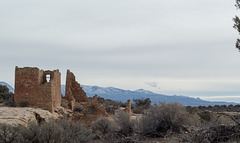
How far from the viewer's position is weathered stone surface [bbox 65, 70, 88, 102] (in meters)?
21.5

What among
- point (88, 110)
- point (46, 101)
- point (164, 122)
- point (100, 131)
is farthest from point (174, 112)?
point (88, 110)

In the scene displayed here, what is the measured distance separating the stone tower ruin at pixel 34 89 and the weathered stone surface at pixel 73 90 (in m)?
4.09

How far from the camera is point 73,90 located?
22391 millimetres

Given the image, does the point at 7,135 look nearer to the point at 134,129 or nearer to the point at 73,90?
the point at 134,129

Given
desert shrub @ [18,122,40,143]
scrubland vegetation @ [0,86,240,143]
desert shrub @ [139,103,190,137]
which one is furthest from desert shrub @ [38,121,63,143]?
desert shrub @ [139,103,190,137]

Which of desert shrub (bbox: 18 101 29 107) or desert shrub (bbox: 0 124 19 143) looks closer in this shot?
desert shrub (bbox: 0 124 19 143)

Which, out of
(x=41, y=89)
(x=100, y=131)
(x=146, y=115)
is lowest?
(x=100, y=131)

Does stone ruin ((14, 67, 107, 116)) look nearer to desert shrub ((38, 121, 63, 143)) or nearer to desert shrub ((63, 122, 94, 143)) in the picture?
desert shrub ((63, 122, 94, 143))

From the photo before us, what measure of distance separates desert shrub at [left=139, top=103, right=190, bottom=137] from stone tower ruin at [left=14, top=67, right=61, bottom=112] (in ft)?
23.8

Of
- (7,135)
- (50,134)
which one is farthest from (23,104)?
(7,135)

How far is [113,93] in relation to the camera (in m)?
136

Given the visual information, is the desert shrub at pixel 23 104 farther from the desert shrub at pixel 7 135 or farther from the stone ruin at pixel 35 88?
the desert shrub at pixel 7 135

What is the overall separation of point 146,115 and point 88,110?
369 inches

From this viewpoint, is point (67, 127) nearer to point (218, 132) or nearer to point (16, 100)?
point (218, 132)
